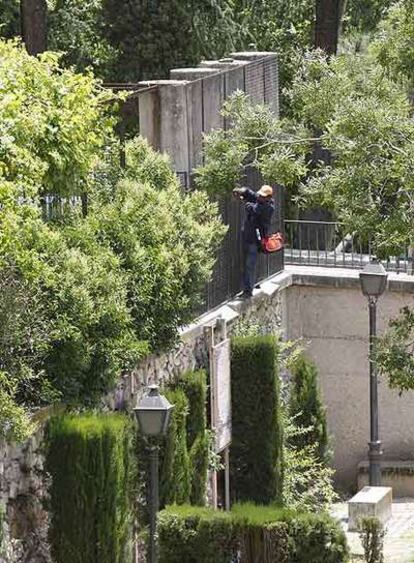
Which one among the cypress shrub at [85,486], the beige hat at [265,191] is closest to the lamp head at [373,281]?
the beige hat at [265,191]

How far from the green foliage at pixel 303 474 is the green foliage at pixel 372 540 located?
10.2 ft

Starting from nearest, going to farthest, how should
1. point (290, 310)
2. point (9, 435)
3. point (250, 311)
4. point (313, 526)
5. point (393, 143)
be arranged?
point (9, 435)
point (313, 526)
point (393, 143)
point (250, 311)
point (290, 310)

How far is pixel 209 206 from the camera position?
1035 inches

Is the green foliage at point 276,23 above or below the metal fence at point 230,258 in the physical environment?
above

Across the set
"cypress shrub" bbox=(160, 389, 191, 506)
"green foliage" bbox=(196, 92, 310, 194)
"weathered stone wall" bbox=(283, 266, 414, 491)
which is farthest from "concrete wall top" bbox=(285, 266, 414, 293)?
"cypress shrub" bbox=(160, 389, 191, 506)

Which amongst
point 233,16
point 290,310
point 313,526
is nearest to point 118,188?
point 313,526

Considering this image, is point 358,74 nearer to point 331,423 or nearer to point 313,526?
point 313,526

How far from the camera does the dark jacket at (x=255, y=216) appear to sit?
28.7 m

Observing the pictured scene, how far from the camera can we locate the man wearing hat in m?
28.8

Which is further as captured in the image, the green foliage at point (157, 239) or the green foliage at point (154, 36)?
the green foliage at point (154, 36)

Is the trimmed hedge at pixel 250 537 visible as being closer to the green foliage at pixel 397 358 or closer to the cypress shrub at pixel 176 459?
the cypress shrub at pixel 176 459

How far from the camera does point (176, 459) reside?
2489 cm

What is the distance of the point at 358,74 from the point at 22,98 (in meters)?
5.66

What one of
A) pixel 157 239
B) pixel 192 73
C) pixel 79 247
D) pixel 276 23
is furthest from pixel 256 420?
pixel 276 23
